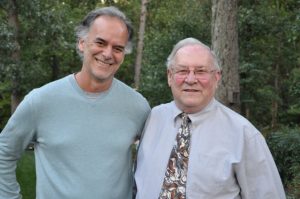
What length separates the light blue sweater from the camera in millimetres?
2396

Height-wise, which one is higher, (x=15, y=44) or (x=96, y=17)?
(x=96, y=17)

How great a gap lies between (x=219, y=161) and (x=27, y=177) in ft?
20.8

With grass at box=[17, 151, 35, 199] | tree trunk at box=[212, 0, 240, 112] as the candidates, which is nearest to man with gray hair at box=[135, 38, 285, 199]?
tree trunk at box=[212, 0, 240, 112]

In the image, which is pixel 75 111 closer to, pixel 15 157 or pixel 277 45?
pixel 15 157

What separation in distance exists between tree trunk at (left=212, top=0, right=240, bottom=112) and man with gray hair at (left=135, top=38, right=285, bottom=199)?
4.46 m

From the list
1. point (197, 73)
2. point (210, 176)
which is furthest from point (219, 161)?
point (197, 73)

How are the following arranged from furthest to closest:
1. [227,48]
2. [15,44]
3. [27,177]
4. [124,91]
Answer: [15,44], [27,177], [227,48], [124,91]

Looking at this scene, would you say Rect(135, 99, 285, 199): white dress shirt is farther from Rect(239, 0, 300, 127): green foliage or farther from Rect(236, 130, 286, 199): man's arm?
Rect(239, 0, 300, 127): green foliage

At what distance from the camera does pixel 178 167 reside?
95.7 inches

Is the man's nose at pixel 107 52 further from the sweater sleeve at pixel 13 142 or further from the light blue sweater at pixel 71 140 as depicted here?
the sweater sleeve at pixel 13 142

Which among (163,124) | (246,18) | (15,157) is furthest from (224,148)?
(246,18)

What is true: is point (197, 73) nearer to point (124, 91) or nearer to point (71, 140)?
point (124, 91)

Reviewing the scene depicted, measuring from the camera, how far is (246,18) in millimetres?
11914

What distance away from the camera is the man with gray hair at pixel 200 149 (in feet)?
7.61
